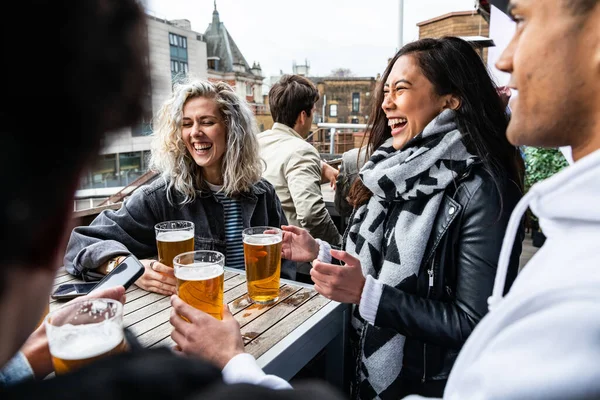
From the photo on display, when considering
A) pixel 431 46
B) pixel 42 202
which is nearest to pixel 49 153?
pixel 42 202

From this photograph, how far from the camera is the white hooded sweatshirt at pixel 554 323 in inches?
23.0

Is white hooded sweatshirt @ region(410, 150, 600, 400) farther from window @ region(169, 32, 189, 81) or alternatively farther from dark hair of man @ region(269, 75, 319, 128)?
window @ region(169, 32, 189, 81)

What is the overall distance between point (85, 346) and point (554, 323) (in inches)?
33.7

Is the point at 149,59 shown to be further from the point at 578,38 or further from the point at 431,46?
the point at 431,46

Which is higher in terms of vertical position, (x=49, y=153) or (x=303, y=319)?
(x=49, y=153)

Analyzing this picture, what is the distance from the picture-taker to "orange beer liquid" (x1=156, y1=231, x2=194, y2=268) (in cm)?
166

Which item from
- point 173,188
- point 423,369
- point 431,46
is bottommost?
point 423,369

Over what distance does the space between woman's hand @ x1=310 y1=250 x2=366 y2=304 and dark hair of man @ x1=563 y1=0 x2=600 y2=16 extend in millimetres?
942

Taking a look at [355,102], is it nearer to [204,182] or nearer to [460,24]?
[460,24]

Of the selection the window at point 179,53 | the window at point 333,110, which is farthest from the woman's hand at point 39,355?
the window at point 179,53

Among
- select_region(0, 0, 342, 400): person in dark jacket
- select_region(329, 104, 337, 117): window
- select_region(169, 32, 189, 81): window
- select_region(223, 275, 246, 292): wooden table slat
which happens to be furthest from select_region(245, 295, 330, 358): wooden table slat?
select_region(169, 32, 189, 81): window

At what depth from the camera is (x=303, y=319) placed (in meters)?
1.45

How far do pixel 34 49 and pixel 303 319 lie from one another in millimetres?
1293

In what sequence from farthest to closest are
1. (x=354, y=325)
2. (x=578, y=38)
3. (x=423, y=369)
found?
(x=354, y=325), (x=423, y=369), (x=578, y=38)
